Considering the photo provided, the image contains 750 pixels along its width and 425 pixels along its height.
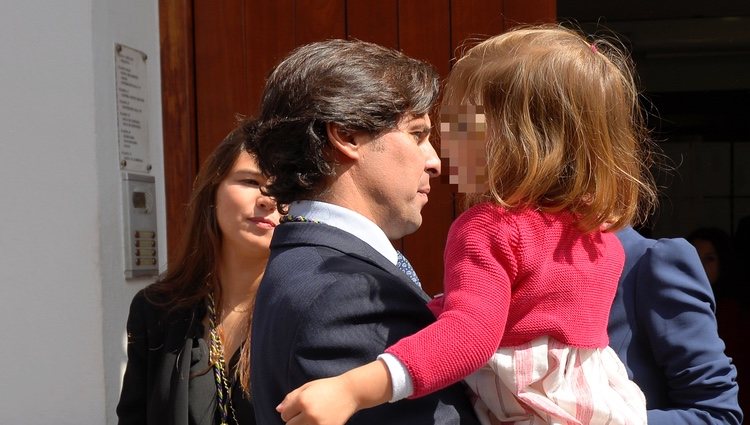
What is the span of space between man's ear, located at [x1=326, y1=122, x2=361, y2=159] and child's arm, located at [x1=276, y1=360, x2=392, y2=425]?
14.8 inches

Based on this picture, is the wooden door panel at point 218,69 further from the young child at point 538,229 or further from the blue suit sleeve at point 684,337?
the blue suit sleeve at point 684,337

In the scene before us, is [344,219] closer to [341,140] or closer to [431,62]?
[341,140]

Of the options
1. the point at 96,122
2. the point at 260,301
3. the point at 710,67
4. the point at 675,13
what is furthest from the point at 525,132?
the point at 710,67

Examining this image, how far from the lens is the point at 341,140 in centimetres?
149

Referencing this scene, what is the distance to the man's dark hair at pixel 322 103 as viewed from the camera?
4.86 feet

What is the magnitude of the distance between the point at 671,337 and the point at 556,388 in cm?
21

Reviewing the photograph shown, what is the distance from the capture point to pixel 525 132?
143cm

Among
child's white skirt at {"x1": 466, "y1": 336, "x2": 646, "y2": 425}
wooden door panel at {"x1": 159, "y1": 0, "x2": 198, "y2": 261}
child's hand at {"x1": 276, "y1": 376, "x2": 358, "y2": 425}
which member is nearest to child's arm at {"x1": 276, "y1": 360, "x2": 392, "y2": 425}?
child's hand at {"x1": 276, "y1": 376, "x2": 358, "y2": 425}

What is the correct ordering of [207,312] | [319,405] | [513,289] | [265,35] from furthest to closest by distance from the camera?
[265,35] → [207,312] → [513,289] → [319,405]

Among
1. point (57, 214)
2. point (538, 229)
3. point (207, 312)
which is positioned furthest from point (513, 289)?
point (57, 214)

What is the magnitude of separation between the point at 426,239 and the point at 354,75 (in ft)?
4.91

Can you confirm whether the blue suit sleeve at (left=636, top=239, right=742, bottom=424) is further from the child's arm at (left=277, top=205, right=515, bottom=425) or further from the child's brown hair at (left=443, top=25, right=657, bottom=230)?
the child's arm at (left=277, top=205, right=515, bottom=425)

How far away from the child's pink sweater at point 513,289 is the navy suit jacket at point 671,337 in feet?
0.22

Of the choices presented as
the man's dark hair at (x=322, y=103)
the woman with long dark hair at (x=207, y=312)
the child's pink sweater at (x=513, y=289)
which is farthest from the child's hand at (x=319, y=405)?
the woman with long dark hair at (x=207, y=312)
